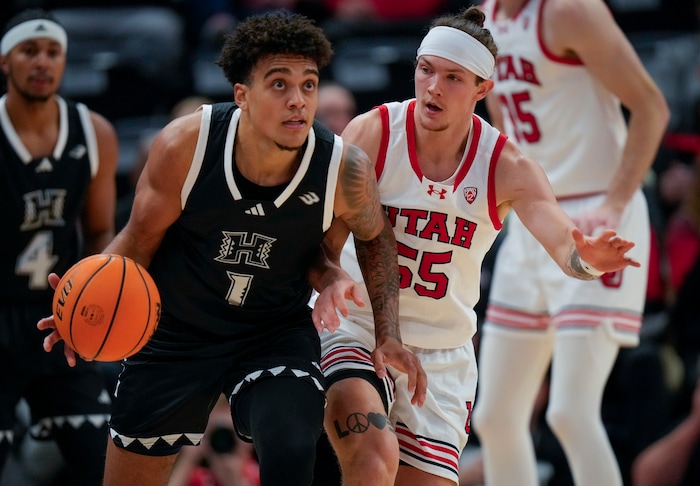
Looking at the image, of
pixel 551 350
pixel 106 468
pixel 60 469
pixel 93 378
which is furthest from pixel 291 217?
pixel 60 469

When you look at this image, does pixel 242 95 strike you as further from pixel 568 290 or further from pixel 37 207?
pixel 568 290

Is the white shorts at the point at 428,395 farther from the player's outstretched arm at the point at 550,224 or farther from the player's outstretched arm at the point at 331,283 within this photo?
the player's outstretched arm at the point at 550,224

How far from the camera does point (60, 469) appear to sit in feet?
25.1

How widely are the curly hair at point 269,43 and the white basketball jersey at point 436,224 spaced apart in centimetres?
61

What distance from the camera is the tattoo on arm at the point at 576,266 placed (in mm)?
5148

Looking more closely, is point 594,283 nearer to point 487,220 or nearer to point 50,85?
point 487,220

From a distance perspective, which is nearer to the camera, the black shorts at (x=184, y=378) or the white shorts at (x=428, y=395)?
the black shorts at (x=184, y=378)

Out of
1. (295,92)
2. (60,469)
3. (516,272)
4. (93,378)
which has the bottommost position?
(60,469)

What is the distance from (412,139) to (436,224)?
1.35 feet

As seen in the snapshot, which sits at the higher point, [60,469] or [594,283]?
[594,283]

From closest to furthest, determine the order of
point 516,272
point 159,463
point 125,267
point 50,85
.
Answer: point 125,267 < point 159,463 < point 50,85 < point 516,272

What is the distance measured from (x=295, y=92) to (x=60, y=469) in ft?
12.2

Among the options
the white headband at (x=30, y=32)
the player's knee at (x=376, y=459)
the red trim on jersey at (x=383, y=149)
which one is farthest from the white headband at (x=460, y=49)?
the white headband at (x=30, y=32)

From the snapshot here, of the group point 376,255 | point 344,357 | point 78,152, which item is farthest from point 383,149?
point 78,152
